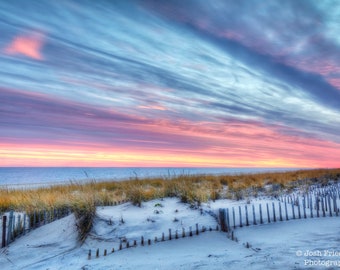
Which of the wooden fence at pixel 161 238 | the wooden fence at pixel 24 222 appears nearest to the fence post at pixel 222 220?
the wooden fence at pixel 161 238

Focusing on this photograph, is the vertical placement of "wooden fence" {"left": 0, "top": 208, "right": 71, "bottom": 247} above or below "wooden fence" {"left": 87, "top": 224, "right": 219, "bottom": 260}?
above

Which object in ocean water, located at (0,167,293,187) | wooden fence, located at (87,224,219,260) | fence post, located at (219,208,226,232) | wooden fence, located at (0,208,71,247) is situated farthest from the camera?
ocean water, located at (0,167,293,187)

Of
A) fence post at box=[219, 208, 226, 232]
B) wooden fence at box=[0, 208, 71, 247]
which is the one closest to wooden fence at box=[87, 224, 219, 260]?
fence post at box=[219, 208, 226, 232]

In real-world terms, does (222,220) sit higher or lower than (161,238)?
higher

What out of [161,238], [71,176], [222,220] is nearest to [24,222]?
[161,238]

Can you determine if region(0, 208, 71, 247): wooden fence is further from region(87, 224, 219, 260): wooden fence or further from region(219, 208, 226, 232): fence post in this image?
region(219, 208, 226, 232): fence post

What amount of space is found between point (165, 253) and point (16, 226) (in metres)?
4.81

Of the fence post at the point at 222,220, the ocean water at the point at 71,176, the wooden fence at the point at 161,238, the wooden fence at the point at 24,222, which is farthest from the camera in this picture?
the ocean water at the point at 71,176

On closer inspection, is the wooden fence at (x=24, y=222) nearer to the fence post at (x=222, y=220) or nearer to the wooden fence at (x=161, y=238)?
the wooden fence at (x=161, y=238)

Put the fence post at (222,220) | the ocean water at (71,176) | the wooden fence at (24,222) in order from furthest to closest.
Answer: the ocean water at (71,176)
the wooden fence at (24,222)
the fence post at (222,220)

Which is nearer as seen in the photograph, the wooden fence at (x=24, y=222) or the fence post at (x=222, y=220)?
the fence post at (x=222, y=220)

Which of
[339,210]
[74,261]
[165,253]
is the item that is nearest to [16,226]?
[74,261]

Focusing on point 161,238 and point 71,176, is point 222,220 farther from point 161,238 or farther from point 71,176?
point 71,176

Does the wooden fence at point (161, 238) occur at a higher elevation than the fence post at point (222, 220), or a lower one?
lower
